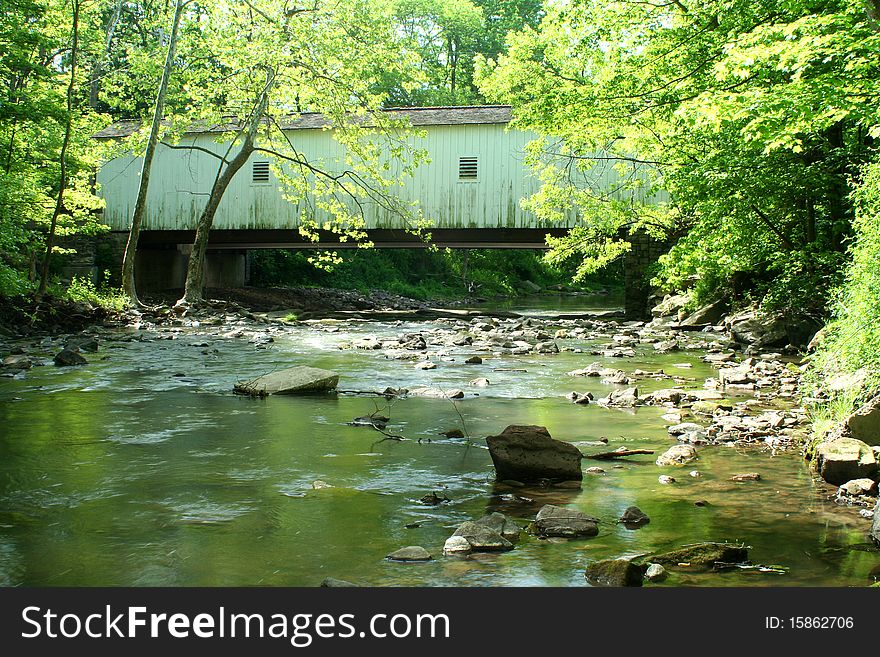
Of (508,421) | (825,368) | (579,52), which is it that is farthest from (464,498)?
(579,52)

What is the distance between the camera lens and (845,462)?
14.2ft

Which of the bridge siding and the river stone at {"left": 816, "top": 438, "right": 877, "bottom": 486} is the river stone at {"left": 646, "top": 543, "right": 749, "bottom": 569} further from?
the bridge siding

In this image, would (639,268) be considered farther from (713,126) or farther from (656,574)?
(656,574)

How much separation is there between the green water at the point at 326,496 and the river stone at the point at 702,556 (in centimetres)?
8

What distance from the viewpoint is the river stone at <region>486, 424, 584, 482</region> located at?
4492 mm

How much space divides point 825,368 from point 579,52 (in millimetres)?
7807

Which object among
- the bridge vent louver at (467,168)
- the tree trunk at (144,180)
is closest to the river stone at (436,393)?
the tree trunk at (144,180)

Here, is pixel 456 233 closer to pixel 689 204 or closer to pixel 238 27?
pixel 238 27

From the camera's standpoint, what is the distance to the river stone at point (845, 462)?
4301 mm

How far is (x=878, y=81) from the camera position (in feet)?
20.7

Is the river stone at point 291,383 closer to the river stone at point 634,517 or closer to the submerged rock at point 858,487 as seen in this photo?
the river stone at point 634,517

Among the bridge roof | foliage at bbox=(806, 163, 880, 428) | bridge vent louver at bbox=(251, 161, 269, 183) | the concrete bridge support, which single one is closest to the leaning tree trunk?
the bridge roof

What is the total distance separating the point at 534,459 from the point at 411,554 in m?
1.44

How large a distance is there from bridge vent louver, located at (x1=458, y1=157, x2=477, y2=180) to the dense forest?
1.50 meters
